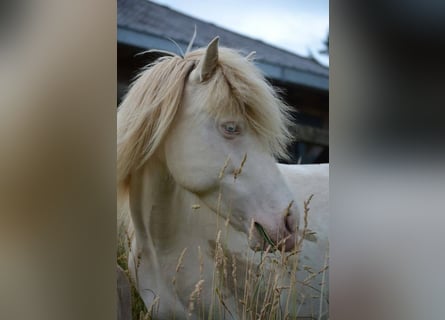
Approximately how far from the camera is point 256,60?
2787 millimetres

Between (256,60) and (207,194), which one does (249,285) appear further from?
(256,60)

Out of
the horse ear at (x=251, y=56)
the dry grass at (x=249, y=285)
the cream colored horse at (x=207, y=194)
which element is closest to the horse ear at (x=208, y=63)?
the cream colored horse at (x=207, y=194)

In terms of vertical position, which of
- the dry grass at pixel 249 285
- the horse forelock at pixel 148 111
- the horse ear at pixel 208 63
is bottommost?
the dry grass at pixel 249 285

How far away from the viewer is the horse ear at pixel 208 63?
8.93 feet

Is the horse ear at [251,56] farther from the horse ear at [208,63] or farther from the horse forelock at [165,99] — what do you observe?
the horse ear at [208,63]

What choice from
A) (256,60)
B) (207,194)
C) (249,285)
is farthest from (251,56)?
(249,285)

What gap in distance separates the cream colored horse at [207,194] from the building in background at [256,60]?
0.05 meters

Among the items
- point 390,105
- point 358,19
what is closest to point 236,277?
point 390,105

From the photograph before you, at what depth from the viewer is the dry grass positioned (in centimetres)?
275

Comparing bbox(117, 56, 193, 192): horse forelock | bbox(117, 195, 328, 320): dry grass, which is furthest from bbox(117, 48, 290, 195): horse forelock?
bbox(117, 195, 328, 320): dry grass

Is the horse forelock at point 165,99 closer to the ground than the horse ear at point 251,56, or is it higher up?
closer to the ground

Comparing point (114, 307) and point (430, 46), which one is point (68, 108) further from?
point (430, 46)

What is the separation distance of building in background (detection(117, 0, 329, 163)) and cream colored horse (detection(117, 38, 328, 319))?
5 centimetres

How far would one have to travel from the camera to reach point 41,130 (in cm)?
259
